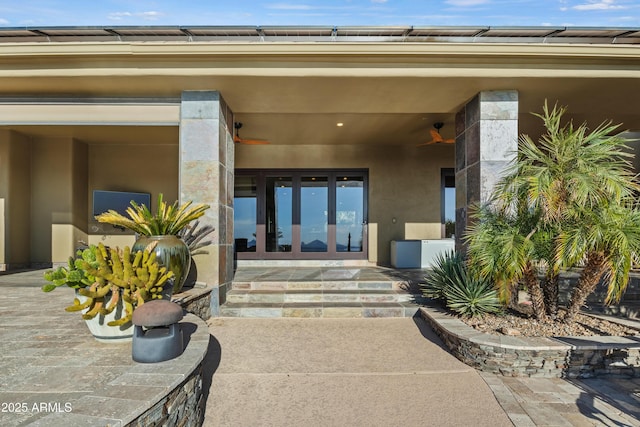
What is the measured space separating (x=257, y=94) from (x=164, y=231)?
2506 millimetres

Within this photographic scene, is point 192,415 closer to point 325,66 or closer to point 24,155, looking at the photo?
point 325,66

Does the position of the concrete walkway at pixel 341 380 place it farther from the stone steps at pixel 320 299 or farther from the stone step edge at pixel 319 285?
the stone step edge at pixel 319 285

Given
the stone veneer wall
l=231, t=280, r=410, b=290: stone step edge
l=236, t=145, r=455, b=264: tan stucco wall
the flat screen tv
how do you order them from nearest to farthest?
the stone veneer wall < l=231, t=280, r=410, b=290: stone step edge < the flat screen tv < l=236, t=145, r=455, b=264: tan stucco wall

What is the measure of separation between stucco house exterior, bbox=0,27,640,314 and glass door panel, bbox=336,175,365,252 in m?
1.59

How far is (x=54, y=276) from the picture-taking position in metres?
2.64

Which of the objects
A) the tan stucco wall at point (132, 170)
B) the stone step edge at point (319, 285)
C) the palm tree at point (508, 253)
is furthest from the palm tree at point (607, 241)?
the tan stucco wall at point (132, 170)

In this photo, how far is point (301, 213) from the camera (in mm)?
8953

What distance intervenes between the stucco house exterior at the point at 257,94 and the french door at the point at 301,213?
143 cm

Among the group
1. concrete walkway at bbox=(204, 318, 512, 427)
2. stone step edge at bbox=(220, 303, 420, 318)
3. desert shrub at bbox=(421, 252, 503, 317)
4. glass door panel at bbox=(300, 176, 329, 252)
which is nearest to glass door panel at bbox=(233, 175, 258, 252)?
glass door panel at bbox=(300, 176, 329, 252)

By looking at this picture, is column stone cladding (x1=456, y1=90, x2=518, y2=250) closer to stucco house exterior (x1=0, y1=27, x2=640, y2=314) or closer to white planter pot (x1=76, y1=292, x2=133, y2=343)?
stucco house exterior (x1=0, y1=27, x2=640, y2=314)

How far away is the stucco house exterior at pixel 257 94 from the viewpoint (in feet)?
14.6

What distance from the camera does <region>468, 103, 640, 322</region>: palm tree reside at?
357cm

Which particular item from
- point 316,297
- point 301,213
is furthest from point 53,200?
point 316,297

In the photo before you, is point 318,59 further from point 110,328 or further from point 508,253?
point 110,328
